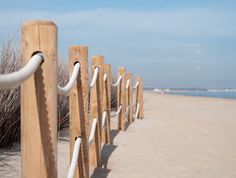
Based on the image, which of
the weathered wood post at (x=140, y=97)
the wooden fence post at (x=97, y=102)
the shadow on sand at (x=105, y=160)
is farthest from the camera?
the weathered wood post at (x=140, y=97)

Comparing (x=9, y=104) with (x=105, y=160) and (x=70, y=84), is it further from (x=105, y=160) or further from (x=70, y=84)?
(x=70, y=84)

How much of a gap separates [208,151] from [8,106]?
3.22 metres

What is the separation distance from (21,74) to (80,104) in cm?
161

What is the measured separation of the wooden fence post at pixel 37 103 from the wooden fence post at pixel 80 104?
1.16 metres

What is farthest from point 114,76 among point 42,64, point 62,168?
point 42,64

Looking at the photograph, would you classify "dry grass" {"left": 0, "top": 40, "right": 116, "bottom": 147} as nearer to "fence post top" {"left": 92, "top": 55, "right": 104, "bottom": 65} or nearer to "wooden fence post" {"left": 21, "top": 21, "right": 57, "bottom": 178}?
"fence post top" {"left": 92, "top": 55, "right": 104, "bottom": 65}

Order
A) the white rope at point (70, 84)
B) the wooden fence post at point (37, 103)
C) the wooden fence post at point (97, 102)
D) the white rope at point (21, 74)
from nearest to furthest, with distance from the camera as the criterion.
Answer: the white rope at point (21, 74) < the wooden fence post at point (37, 103) < the white rope at point (70, 84) < the wooden fence post at point (97, 102)

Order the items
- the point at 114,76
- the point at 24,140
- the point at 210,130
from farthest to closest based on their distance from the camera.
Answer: the point at 114,76 → the point at 210,130 → the point at 24,140

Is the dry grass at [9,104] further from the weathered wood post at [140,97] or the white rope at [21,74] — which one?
the weathered wood post at [140,97]

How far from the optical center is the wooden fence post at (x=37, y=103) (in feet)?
6.23

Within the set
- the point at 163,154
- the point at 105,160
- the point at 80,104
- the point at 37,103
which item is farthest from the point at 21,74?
the point at 163,154

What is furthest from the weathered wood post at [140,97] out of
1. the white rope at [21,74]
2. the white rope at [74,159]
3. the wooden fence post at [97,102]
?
the white rope at [21,74]

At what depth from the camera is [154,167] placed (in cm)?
451

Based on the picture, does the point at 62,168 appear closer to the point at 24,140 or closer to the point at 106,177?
the point at 106,177
